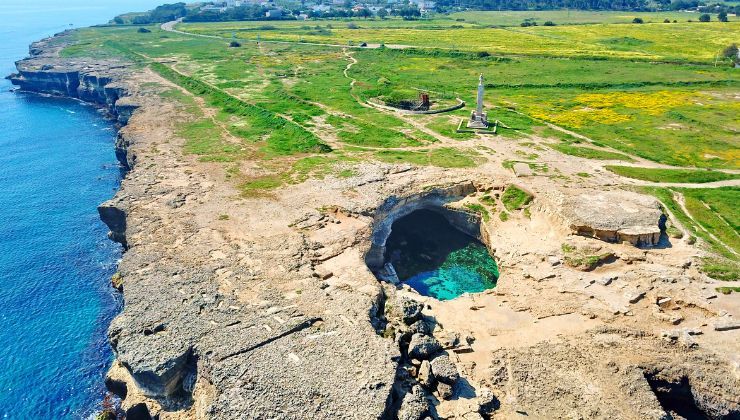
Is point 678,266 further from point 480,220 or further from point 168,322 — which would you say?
point 168,322

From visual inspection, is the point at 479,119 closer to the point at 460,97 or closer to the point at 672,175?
the point at 460,97

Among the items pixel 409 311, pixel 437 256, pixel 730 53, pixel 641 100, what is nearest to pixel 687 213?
pixel 437 256

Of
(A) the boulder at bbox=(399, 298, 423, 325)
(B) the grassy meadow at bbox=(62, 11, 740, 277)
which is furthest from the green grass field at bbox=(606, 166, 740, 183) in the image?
(A) the boulder at bbox=(399, 298, 423, 325)

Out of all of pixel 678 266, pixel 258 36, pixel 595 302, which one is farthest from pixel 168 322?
pixel 258 36

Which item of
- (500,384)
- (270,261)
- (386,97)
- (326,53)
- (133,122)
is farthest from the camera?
(326,53)

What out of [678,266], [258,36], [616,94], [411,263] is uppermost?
[258,36]

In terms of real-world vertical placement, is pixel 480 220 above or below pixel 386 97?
below

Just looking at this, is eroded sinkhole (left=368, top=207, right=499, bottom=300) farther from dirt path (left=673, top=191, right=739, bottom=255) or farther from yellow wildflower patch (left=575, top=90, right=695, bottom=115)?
yellow wildflower patch (left=575, top=90, right=695, bottom=115)
